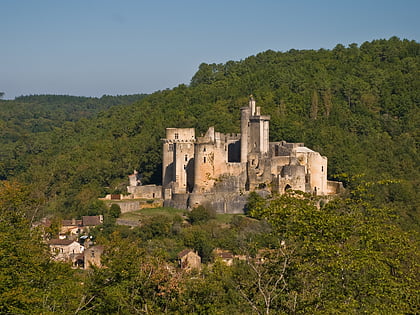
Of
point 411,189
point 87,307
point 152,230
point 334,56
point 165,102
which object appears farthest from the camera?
point 334,56

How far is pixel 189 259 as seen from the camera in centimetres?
4497

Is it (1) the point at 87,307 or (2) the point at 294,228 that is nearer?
(2) the point at 294,228

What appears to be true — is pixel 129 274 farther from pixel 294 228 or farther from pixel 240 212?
pixel 240 212

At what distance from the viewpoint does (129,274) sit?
26.7m

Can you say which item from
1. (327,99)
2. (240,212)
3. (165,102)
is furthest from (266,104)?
(240,212)

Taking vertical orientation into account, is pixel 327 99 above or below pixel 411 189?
above

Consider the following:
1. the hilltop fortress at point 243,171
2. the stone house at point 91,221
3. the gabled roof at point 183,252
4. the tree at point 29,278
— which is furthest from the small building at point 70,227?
the tree at point 29,278

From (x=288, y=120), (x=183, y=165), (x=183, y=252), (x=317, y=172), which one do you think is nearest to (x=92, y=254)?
(x=183, y=252)

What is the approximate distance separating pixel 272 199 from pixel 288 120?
1480 inches

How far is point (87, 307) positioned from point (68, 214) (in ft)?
124

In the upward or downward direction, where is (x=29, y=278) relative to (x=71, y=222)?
upward

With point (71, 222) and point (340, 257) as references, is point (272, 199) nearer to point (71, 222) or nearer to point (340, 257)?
point (340, 257)

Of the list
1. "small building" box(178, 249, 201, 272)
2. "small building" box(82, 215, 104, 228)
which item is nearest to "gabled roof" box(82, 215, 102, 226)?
"small building" box(82, 215, 104, 228)

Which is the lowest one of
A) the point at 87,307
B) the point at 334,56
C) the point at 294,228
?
the point at 87,307
